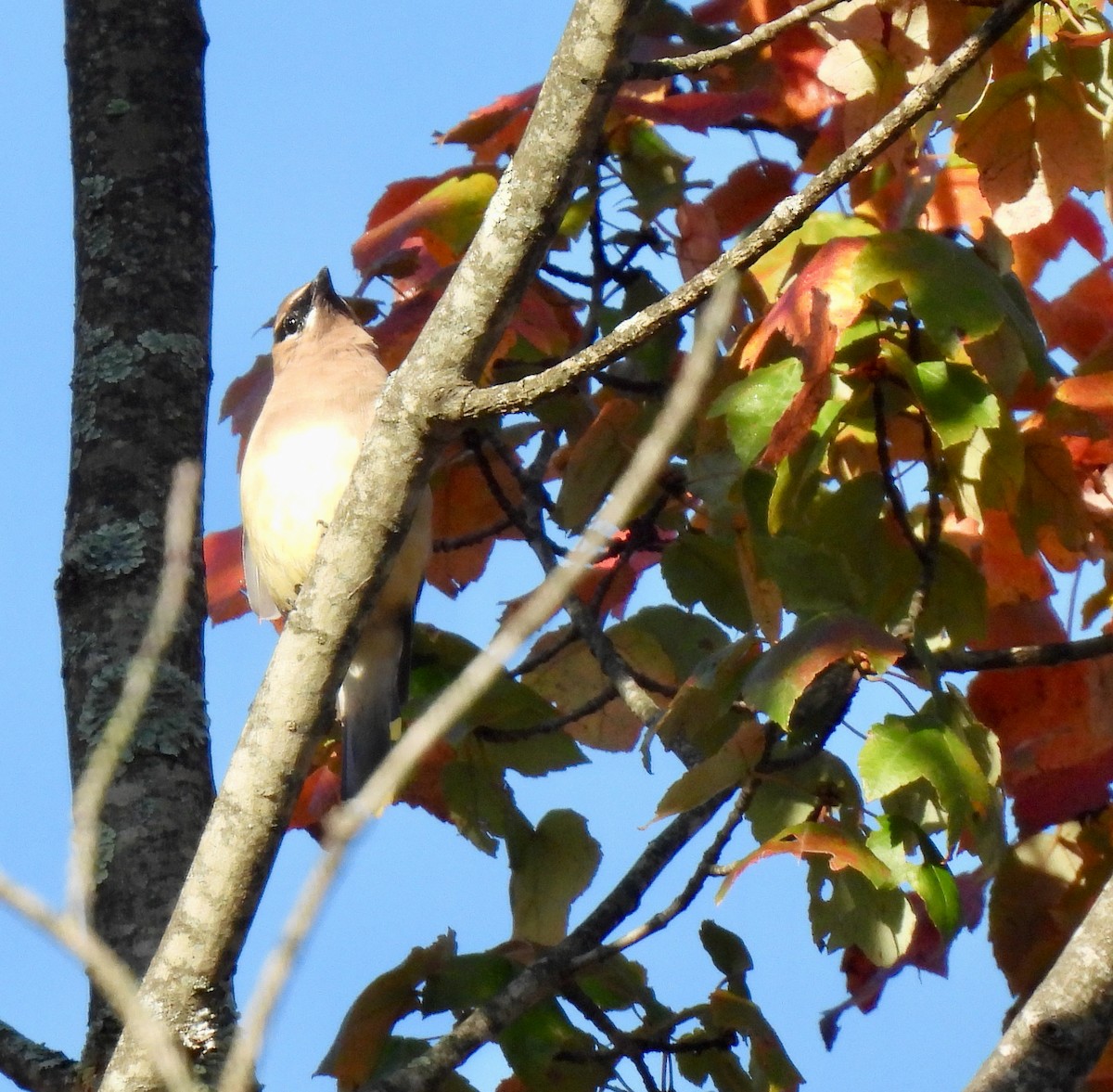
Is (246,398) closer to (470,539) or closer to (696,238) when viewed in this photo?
(470,539)

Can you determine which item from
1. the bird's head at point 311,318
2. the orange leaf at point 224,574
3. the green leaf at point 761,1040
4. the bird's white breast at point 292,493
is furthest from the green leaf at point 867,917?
the bird's head at point 311,318

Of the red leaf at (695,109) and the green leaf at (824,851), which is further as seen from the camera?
the red leaf at (695,109)

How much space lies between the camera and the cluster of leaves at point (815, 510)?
2.06 m

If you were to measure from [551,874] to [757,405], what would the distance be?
96 centimetres

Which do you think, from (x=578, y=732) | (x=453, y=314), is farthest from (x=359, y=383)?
(x=453, y=314)

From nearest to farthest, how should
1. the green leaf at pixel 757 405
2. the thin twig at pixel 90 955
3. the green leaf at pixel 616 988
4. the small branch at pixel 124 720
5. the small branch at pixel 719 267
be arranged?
1. the thin twig at pixel 90 955
2. the small branch at pixel 124 720
3. the small branch at pixel 719 267
4. the green leaf at pixel 757 405
5. the green leaf at pixel 616 988

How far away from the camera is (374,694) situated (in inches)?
142

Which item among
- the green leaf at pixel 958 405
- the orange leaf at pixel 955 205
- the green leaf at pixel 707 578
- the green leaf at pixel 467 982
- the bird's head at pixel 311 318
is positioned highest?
the bird's head at pixel 311 318

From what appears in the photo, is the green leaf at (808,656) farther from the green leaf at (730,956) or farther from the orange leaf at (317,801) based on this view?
the orange leaf at (317,801)

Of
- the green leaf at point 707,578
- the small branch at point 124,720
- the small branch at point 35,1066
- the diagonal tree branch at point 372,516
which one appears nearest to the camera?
the small branch at point 124,720

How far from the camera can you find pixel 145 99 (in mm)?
3029

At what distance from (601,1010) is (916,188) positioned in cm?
135

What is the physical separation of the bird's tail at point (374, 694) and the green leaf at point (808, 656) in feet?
4.05

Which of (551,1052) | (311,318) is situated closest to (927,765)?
(551,1052)
